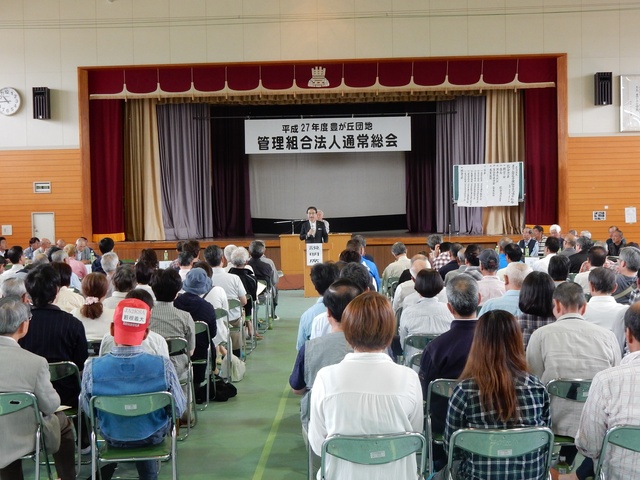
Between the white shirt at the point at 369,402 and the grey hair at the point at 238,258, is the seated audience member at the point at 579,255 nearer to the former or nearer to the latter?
the grey hair at the point at 238,258

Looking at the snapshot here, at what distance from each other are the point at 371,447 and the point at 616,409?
977 millimetres

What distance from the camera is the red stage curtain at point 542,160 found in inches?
551

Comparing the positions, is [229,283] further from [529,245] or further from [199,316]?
[529,245]

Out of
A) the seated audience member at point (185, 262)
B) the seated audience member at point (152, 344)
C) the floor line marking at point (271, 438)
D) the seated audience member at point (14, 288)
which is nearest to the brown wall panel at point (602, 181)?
the seated audience member at point (185, 262)

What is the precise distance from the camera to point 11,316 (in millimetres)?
3557

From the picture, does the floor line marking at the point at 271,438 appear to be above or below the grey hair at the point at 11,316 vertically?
below

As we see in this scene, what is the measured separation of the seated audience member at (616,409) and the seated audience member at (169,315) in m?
2.63

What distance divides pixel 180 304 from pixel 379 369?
294 cm

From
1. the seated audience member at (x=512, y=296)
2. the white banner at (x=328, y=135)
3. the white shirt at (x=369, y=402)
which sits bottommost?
the white shirt at (x=369, y=402)

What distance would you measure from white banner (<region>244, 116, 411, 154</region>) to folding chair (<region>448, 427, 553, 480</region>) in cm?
1254

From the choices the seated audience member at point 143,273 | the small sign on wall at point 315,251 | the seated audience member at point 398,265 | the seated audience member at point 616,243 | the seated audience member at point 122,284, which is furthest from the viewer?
the small sign on wall at point 315,251

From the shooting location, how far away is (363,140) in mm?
15125

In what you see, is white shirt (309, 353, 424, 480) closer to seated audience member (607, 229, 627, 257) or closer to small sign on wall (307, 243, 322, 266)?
small sign on wall (307, 243, 322, 266)

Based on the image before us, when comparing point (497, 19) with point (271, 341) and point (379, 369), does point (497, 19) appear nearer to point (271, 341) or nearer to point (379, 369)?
point (271, 341)
